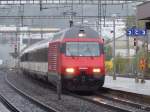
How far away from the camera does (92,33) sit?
87.1 feet

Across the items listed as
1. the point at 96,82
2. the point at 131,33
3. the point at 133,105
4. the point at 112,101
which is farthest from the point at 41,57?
the point at 133,105

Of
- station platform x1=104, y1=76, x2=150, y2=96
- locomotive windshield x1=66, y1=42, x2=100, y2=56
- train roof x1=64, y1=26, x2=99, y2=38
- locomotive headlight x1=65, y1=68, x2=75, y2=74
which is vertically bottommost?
station platform x1=104, y1=76, x2=150, y2=96

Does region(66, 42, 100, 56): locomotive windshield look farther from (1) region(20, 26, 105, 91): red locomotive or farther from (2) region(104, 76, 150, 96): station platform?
(2) region(104, 76, 150, 96): station platform

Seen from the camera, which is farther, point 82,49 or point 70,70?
point 82,49

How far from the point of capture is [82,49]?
85.4ft

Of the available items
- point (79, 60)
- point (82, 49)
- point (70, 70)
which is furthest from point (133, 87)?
point (70, 70)

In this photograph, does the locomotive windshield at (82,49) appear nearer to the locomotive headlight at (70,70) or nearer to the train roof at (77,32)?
the train roof at (77,32)

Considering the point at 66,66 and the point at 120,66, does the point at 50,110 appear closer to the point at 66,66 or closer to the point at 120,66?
the point at 66,66

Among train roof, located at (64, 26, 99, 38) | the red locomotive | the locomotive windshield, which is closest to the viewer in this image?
the red locomotive

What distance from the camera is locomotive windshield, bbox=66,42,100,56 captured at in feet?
84.7

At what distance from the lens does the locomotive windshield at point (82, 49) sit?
25828 millimetres

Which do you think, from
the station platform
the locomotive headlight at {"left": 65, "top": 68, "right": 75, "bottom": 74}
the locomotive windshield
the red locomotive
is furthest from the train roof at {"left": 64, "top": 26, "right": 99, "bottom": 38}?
the station platform

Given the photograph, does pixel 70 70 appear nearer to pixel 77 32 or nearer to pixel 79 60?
pixel 79 60

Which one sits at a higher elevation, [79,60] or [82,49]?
[82,49]
